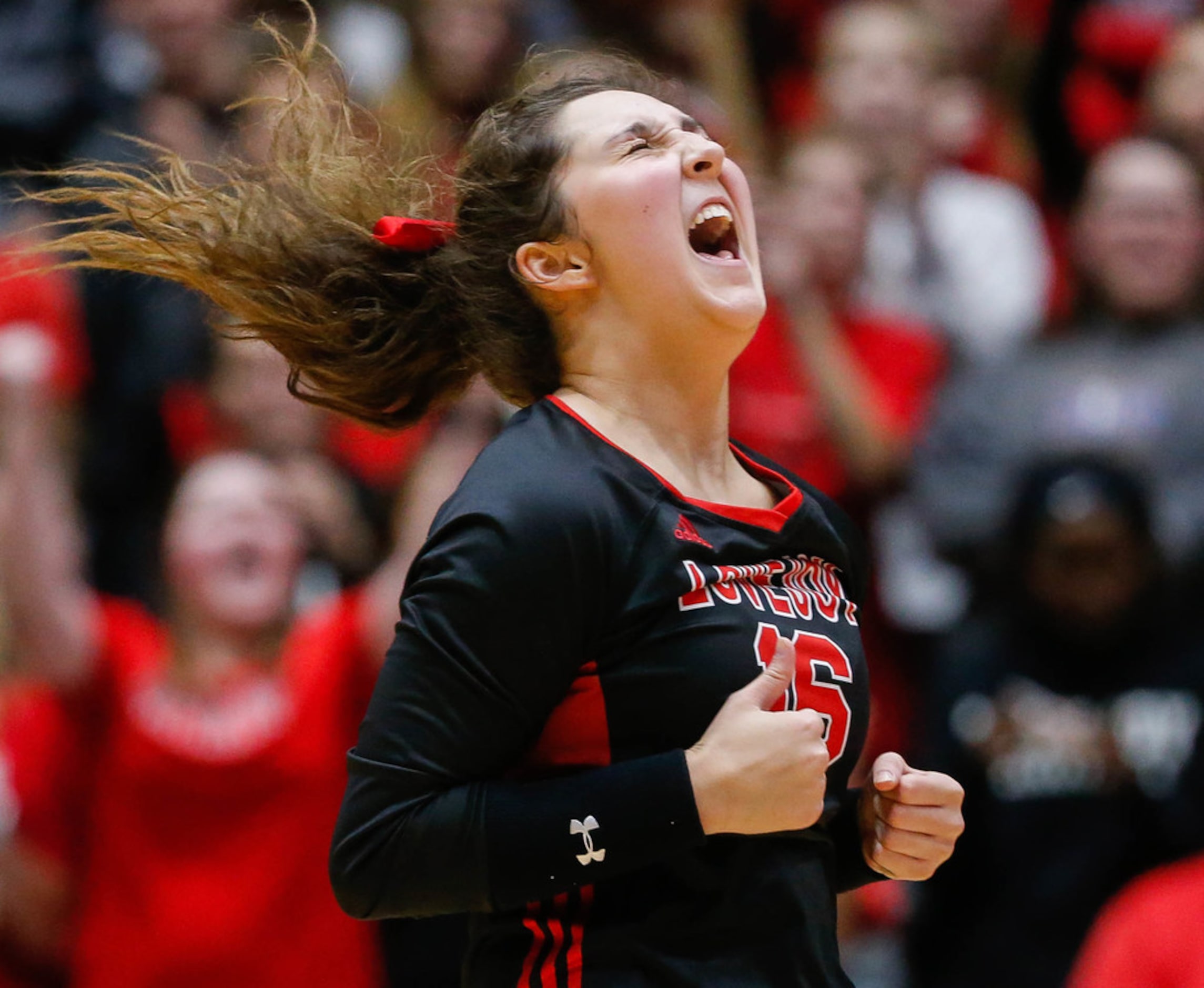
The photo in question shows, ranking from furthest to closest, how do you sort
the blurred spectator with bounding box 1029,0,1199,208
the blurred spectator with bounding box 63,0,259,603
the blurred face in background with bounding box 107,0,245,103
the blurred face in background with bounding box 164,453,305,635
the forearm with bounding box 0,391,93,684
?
the blurred spectator with bounding box 1029,0,1199,208 → the blurred face in background with bounding box 107,0,245,103 → the blurred spectator with bounding box 63,0,259,603 → the blurred face in background with bounding box 164,453,305,635 → the forearm with bounding box 0,391,93,684

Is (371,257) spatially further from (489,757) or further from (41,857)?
(41,857)

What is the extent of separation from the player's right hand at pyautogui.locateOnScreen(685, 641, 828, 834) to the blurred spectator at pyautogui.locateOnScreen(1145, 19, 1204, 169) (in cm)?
361

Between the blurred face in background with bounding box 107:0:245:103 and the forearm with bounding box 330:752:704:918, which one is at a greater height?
the blurred face in background with bounding box 107:0:245:103

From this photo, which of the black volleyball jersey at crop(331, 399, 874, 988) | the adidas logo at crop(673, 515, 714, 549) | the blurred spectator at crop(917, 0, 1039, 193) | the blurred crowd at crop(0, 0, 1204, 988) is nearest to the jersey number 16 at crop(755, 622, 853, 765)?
the black volleyball jersey at crop(331, 399, 874, 988)

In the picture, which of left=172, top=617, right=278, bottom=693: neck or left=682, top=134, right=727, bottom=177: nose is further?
left=172, top=617, right=278, bottom=693: neck

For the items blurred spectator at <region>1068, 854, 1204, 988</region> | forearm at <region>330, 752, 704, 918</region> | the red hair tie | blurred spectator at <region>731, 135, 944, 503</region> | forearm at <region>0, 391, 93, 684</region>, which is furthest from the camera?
blurred spectator at <region>731, 135, 944, 503</region>

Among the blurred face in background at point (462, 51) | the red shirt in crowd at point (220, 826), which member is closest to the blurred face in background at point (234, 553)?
the red shirt in crowd at point (220, 826)

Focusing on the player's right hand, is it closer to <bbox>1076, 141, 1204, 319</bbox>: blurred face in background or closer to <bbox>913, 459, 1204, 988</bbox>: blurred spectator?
<bbox>913, 459, 1204, 988</bbox>: blurred spectator

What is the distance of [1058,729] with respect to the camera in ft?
12.4

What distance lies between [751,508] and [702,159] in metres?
0.39

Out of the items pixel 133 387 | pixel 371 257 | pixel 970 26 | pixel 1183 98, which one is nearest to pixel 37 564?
pixel 133 387

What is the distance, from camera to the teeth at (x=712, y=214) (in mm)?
1946

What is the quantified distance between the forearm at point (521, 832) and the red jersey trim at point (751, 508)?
0.29 meters

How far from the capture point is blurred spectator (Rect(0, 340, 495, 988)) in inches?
140
